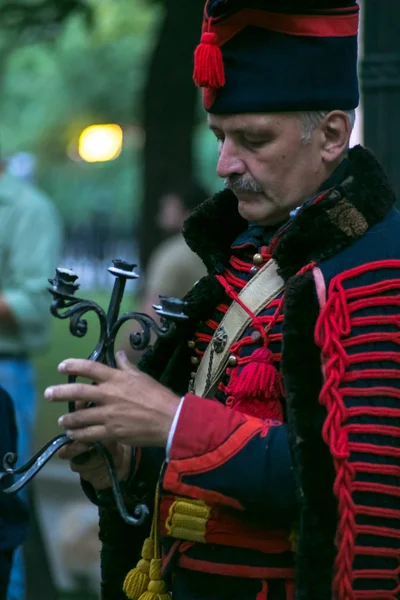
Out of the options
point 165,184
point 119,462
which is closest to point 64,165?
point 165,184

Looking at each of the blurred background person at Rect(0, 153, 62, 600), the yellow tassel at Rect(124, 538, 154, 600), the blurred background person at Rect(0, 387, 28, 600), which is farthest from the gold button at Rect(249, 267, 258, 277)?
the blurred background person at Rect(0, 153, 62, 600)

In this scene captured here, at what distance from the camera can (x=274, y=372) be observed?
2.66m

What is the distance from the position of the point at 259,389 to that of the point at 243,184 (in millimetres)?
434

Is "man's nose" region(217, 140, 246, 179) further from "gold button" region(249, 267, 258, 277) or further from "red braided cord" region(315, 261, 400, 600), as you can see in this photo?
"red braided cord" region(315, 261, 400, 600)

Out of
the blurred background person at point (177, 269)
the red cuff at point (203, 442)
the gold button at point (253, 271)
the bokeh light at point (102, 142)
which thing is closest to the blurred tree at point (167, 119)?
the blurred background person at point (177, 269)

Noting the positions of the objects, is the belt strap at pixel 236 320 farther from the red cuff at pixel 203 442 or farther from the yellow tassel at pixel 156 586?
the yellow tassel at pixel 156 586

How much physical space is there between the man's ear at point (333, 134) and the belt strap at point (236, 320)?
257 millimetres

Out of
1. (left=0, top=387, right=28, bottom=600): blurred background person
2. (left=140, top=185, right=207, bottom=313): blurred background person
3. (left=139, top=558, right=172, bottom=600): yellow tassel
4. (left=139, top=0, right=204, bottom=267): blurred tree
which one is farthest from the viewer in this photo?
(left=139, top=0, right=204, bottom=267): blurred tree

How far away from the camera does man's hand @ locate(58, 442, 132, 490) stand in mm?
2698

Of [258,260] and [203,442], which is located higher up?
[258,260]

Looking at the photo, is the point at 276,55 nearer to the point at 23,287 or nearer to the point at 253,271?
the point at 253,271

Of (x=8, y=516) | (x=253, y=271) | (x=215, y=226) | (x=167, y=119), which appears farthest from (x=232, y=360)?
(x=167, y=119)

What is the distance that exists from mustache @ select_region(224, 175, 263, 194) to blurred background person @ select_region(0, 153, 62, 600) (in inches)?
121

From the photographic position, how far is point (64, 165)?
3288 cm
